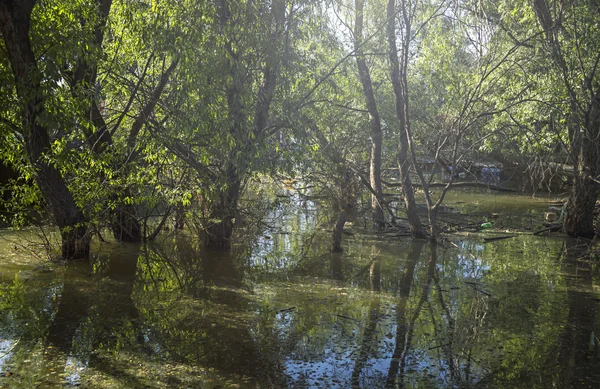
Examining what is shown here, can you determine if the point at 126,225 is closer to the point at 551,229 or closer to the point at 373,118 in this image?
the point at 373,118

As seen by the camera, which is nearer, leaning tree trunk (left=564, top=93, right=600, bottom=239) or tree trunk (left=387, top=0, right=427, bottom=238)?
leaning tree trunk (left=564, top=93, right=600, bottom=239)

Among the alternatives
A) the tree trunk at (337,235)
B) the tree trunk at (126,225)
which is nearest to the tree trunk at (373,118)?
the tree trunk at (337,235)

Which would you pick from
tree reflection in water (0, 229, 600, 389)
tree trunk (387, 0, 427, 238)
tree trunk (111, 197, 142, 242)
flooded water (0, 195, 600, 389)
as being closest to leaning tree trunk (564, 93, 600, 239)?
flooded water (0, 195, 600, 389)

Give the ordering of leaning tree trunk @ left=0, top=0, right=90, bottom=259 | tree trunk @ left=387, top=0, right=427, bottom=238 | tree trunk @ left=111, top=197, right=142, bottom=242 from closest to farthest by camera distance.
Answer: leaning tree trunk @ left=0, top=0, right=90, bottom=259, tree trunk @ left=111, top=197, right=142, bottom=242, tree trunk @ left=387, top=0, right=427, bottom=238

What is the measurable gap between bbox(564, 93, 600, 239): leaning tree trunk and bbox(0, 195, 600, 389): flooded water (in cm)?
163

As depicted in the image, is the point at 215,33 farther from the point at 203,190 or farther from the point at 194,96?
the point at 203,190

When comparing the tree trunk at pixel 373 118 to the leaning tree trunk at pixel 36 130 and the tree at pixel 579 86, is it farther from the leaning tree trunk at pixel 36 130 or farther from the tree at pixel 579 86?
the leaning tree trunk at pixel 36 130

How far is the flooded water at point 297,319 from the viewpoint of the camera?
498cm

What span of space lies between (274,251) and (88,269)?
135 inches

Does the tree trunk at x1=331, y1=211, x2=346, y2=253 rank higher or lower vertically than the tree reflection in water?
higher

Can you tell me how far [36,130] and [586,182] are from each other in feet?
33.1

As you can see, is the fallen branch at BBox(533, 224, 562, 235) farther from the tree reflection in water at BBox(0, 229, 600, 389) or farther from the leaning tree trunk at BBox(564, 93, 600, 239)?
the tree reflection in water at BBox(0, 229, 600, 389)

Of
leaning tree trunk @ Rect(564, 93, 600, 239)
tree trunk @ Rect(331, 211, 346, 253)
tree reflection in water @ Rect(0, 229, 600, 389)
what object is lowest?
tree reflection in water @ Rect(0, 229, 600, 389)

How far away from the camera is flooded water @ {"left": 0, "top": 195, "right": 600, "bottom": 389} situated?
4.98 m
